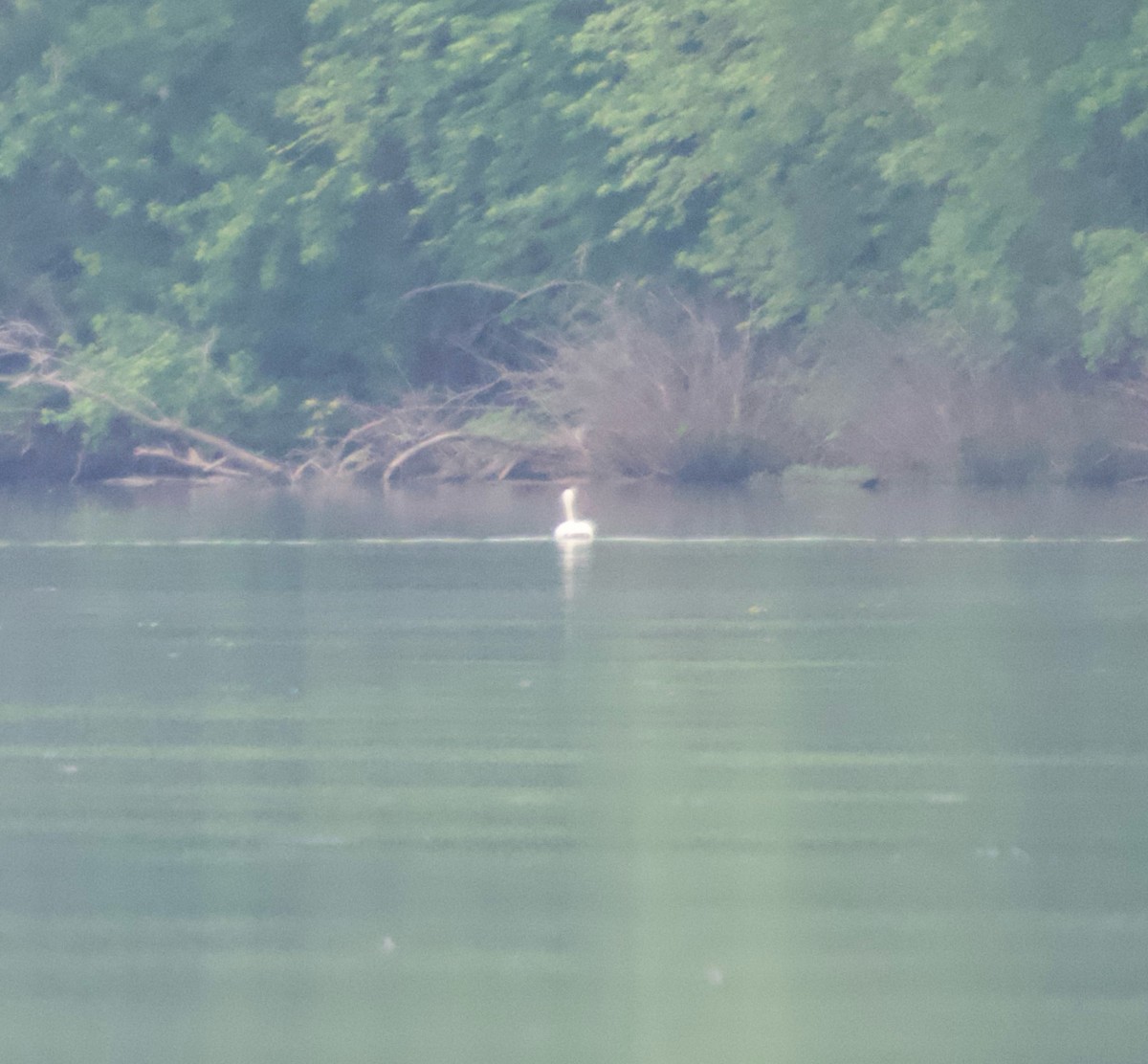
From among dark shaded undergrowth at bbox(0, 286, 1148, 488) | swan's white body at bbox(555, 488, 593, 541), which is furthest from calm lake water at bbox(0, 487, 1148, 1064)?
dark shaded undergrowth at bbox(0, 286, 1148, 488)

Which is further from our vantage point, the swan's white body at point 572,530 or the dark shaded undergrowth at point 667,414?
the dark shaded undergrowth at point 667,414

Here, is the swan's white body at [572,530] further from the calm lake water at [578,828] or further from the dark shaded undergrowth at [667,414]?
the dark shaded undergrowth at [667,414]

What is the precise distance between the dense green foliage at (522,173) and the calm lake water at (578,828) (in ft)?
54.7

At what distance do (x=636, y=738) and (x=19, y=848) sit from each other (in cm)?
278

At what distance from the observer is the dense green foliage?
32875 mm

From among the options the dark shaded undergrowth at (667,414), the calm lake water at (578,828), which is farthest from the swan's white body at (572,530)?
the dark shaded undergrowth at (667,414)

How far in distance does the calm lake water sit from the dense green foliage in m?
16.7

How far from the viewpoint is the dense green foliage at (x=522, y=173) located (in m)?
32.9

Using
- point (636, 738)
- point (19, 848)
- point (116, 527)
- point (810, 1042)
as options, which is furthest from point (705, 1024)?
point (116, 527)

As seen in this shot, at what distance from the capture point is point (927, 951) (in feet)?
21.2

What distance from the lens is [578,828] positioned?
8.12 metres

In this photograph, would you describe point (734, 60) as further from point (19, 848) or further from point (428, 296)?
point (19, 848)

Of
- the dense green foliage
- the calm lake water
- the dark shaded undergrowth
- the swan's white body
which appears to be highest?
the dense green foliage

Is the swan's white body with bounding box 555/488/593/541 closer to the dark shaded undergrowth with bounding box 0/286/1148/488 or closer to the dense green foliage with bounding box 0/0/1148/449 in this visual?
the dense green foliage with bounding box 0/0/1148/449
